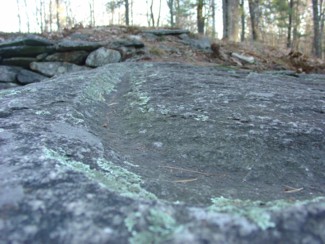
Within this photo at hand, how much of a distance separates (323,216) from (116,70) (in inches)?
124

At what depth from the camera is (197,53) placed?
756 cm

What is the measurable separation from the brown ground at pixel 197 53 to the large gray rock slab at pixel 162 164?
4.39 m

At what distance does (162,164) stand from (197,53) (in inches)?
253

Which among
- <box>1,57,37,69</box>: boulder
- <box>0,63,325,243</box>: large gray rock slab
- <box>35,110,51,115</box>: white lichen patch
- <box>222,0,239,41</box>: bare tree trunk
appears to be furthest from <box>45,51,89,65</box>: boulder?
<box>35,110,51,115</box>: white lichen patch

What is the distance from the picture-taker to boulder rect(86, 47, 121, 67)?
7.09m

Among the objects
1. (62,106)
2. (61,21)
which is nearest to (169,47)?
(62,106)

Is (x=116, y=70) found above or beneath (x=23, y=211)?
above

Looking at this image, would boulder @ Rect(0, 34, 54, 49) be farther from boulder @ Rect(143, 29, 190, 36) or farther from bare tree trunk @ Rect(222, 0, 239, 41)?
bare tree trunk @ Rect(222, 0, 239, 41)

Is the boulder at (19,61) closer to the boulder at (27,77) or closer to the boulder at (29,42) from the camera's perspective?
the boulder at (27,77)

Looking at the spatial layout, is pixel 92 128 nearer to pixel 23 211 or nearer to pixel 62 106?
pixel 62 106

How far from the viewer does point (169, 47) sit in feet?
25.1

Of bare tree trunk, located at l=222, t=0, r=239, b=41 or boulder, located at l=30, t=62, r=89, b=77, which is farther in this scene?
bare tree trunk, located at l=222, t=0, r=239, b=41

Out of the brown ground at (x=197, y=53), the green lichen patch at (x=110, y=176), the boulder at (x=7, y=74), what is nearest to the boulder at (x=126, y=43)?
the brown ground at (x=197, y=53)

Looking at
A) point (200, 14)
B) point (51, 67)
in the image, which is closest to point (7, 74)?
point (51, 67)
